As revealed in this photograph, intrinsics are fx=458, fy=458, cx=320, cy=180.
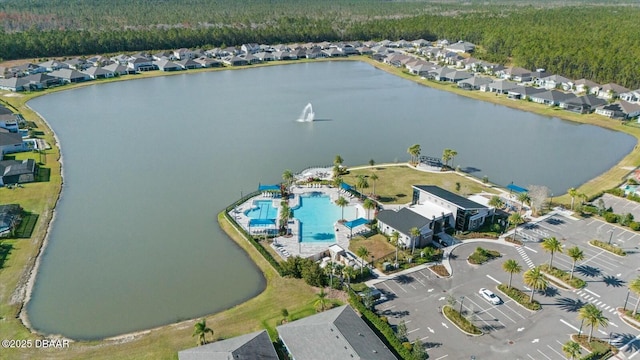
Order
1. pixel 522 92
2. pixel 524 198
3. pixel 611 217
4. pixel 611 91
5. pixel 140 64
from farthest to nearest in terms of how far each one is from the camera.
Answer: pixel 140 64 < pixel 522 92 < pixel 611 91 < pixel 524 198 < pixel 611 217

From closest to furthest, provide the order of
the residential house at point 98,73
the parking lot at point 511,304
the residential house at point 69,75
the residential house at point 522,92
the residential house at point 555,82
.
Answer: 1. the parking lot at point 511,304
2. the residential house at point 522,92
3. the residential house at point 555,82
4. the residential house at point 69,75
5. the residential house at point 98,73

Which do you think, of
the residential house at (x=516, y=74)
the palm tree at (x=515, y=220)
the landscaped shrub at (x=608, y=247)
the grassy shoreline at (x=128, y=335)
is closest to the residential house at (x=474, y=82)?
the residential house at (x=516, y=74)

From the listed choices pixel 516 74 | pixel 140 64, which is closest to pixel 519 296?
pixel 516 74

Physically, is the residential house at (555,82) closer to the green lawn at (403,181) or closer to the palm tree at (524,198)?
the green lawn at (403,181)

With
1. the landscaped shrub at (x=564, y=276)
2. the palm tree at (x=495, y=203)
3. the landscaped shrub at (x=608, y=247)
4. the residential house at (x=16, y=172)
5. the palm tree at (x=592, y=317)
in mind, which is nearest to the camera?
the palm tree at (x=592, y=317)

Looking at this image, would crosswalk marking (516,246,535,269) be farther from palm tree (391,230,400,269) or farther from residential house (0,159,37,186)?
residential house (0,159,37,186)

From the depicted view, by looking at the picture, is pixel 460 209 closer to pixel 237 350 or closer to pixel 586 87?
pixel 237 350
